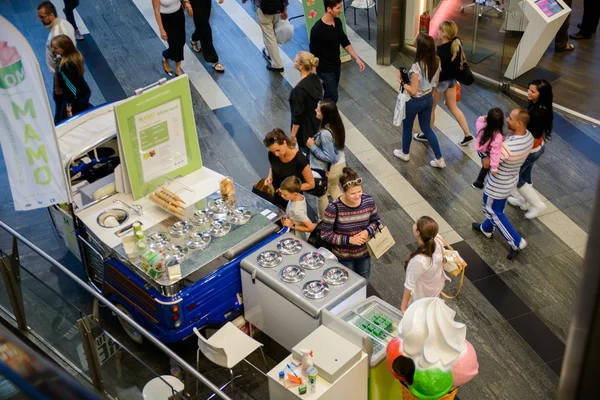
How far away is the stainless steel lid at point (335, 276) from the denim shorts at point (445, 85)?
3.54 meters

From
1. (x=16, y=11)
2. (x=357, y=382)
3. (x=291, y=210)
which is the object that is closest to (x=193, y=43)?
(x=16, y=11)

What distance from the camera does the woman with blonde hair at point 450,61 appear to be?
773 cm

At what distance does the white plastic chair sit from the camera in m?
5.09

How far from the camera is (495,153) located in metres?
6.35

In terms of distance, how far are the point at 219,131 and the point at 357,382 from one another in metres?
5.03

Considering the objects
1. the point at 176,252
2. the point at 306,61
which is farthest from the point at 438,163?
the point at 176,252

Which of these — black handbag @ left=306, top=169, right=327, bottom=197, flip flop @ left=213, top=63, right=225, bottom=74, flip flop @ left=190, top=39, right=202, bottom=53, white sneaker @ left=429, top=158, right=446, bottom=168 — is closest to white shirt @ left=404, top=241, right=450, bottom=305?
black handbag @ left=306, top=169, right=327, bottom=197

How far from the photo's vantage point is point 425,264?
4980 mm

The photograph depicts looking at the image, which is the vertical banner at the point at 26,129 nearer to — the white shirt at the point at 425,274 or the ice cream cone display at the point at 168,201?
the ice cream cone display at the point at 168,201

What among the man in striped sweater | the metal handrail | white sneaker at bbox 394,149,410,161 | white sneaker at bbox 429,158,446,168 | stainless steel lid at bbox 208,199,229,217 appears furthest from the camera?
white sneaker at bbox 394,149,410,161

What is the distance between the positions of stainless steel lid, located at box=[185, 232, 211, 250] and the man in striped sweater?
8.43ft

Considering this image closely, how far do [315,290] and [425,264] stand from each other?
798 millimetres

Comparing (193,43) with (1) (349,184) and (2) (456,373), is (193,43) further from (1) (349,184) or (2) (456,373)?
(2) (456,373)

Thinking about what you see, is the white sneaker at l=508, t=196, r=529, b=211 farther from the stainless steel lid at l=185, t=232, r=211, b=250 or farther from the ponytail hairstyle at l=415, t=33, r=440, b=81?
the stainless steel lid at l=185, t=232, r=211, b=250
